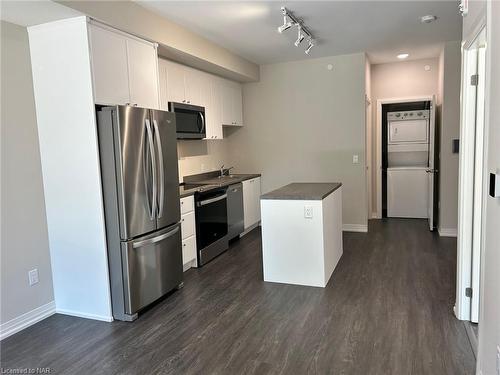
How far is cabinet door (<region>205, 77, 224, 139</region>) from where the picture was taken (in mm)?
5188

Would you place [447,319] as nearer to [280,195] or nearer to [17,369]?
[280,195]

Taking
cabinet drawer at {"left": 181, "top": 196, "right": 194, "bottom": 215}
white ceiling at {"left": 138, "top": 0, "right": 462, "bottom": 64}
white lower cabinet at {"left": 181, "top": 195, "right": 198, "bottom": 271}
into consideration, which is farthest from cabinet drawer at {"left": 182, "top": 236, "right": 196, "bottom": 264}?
white ceiling at {"left": 138, "top": 0, "right": 462, "bottom": 64}

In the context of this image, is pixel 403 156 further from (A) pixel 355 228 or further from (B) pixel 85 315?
(B) pixel 85 315

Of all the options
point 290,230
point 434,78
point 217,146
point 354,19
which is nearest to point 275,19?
point 354,19

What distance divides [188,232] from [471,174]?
8.97 feet

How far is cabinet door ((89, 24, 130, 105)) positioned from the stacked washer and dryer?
4891 millimetres

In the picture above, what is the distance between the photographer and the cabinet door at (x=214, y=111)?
5188mm

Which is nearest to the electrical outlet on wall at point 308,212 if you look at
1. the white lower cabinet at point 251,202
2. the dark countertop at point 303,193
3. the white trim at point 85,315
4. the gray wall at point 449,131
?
the dark countertop at point 303,193

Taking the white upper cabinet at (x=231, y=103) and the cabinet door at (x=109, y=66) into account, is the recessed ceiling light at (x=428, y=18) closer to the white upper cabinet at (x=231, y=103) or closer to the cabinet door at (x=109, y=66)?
the white upper cabinet at (x=231, y=103)

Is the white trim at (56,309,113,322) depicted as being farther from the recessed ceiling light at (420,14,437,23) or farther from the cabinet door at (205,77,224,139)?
the recessed ceiling light at (420,14,437,23)

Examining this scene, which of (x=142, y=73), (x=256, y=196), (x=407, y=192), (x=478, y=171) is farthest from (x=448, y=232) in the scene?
(x=142, y=73)

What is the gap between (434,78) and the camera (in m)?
6.19

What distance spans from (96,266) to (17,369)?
86cm

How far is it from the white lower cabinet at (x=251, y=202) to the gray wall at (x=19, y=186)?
2.93m
